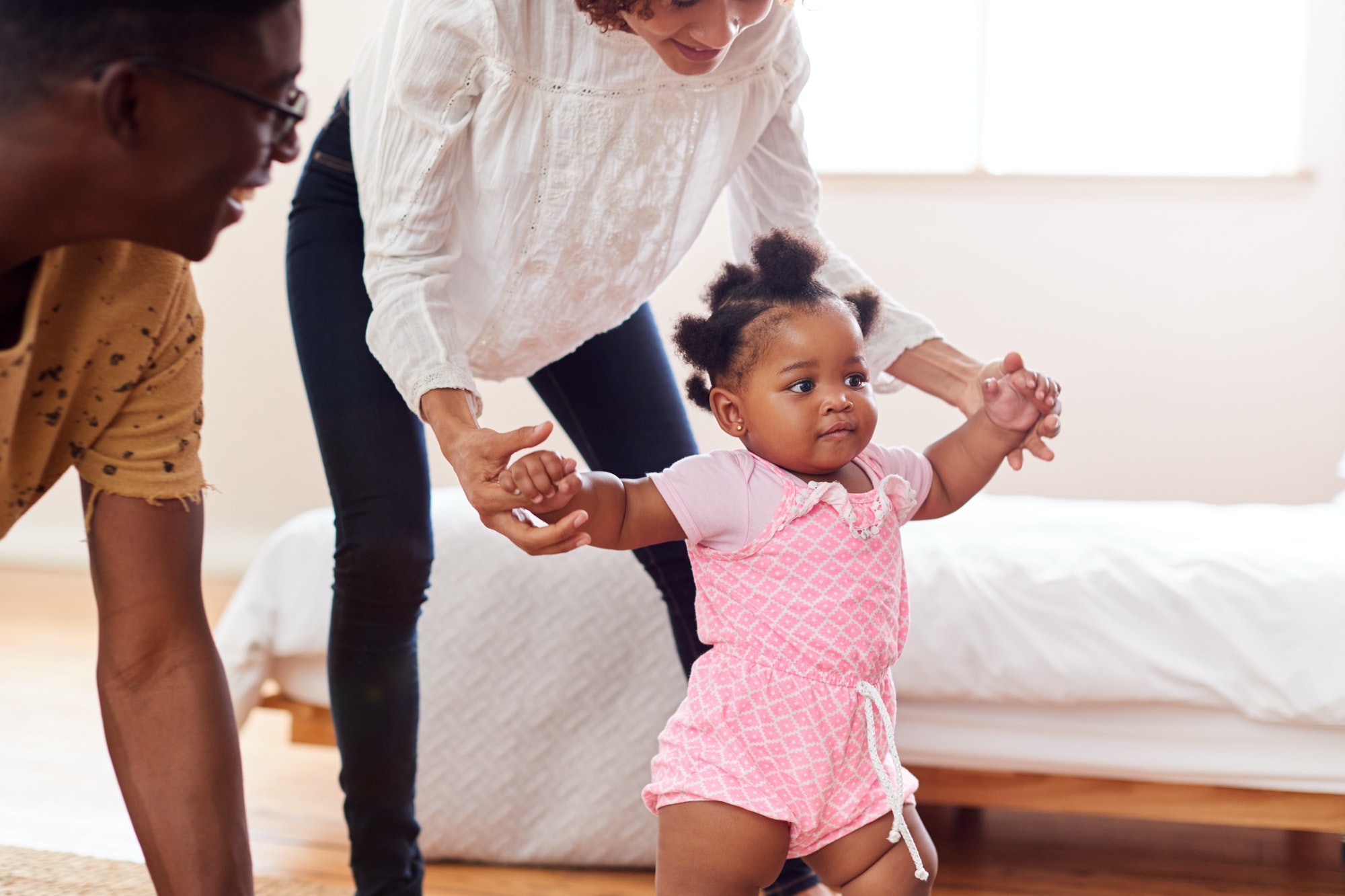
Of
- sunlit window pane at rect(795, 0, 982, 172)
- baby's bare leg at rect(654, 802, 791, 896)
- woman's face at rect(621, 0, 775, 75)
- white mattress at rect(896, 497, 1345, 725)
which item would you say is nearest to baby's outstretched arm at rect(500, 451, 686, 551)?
baby's bare leg at rect(654, 802, 791, 896)

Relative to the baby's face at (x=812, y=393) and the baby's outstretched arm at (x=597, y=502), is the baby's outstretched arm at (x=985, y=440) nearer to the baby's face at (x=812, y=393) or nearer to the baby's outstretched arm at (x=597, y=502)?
the baby's face at (x=812, y=393)

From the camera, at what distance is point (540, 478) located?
36.4 inches

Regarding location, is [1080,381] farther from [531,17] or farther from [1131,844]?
[531,17]

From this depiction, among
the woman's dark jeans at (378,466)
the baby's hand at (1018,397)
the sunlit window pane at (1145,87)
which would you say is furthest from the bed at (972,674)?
the sunlit window pane at (1145,87)

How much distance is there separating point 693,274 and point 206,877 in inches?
102

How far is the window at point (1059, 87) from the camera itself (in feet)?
9.80

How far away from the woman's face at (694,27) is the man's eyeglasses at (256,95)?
1.05ft

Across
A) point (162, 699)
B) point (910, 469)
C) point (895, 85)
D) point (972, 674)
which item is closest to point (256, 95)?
point (162, 699)

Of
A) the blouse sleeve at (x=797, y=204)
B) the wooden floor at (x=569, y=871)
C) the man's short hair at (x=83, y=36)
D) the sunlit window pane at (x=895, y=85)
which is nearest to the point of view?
the man's short hair at (x=83, y=36)

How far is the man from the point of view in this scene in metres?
0.70

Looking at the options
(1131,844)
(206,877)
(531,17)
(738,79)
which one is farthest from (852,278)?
(1131,844)

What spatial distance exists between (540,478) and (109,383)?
13.5 inches

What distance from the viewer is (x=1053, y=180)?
3078mm

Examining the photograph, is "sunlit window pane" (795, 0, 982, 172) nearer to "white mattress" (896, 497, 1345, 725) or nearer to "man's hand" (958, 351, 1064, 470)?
"white mattress" (896, 497, 1345, 725)
